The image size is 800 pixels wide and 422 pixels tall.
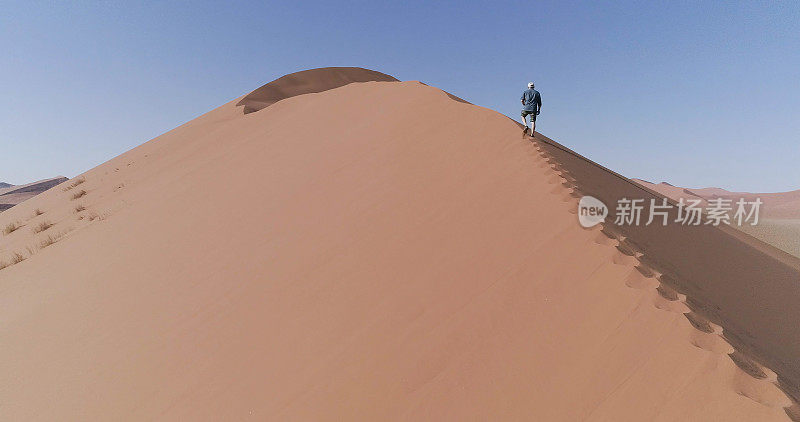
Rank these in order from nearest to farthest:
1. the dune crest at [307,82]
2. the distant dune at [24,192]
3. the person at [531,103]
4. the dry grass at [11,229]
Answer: the person at [531,103], the dry grass at [11,229], the dune crest at [307,82], the distant dune at [24,192]

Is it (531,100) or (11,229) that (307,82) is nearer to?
(11,229)

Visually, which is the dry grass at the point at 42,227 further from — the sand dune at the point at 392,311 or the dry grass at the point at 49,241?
the sand dune at the point at 392,311

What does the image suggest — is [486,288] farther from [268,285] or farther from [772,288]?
[772,288]

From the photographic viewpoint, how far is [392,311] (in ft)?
10.9

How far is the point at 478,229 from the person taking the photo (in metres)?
4.29

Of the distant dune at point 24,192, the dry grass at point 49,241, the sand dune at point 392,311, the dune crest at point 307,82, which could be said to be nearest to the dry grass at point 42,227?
the dry grass at point 49,241

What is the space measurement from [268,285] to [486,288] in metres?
2.39

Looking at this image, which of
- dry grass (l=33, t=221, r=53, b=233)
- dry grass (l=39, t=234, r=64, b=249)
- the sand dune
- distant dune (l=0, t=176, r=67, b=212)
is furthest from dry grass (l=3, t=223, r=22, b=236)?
distant dune (l=0, t=176, r=67, b=212)

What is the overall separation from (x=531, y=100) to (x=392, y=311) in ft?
19.3

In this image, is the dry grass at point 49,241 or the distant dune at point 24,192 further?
the distant dune at point 24,192

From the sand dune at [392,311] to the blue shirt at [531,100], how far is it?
2.87ft

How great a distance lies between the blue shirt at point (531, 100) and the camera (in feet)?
24.5

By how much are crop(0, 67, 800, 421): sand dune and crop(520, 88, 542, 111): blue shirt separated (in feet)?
2.87

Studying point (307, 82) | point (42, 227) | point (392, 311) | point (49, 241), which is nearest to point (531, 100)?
point (392, 311)
